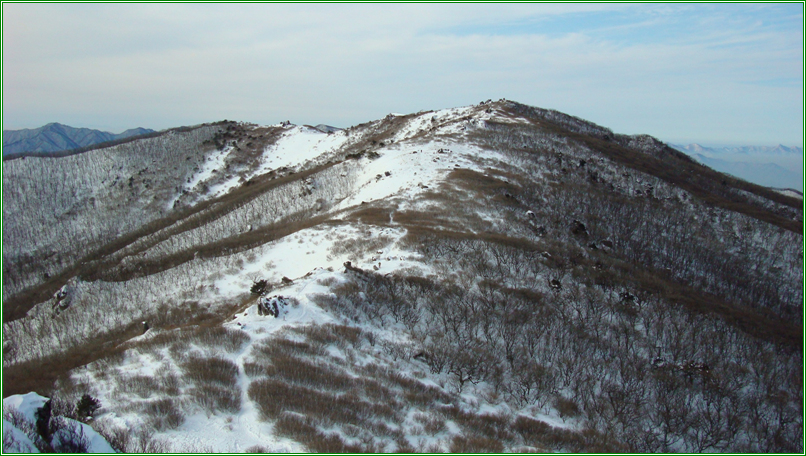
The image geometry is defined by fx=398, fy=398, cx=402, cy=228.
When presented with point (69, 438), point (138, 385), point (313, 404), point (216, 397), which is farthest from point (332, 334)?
point (69, 438)

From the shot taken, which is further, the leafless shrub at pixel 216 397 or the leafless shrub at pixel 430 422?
the leafless shrub at pixel 430 422

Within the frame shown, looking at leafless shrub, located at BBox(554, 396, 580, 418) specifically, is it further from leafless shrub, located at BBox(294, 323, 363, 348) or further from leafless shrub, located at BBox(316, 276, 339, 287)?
leafless shrub, located at BBox(316, 276, 339, 287)

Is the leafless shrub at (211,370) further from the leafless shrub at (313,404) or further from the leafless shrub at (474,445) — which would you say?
the leafless shrub at (474,445)

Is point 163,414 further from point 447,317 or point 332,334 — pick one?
point 447,317

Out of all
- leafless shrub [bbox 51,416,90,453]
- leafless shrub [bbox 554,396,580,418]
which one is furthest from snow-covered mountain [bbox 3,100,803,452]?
Answer: leafless shrub [bbox 51,416,90,453]

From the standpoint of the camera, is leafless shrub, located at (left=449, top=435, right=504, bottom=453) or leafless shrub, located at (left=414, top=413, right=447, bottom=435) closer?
leafless shrub, located at (left=449, top=435, right=504, bottom=453)

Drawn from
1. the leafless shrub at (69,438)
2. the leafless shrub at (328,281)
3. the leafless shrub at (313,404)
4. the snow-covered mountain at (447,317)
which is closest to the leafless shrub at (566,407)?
the snow-covered mountain at (447,317)

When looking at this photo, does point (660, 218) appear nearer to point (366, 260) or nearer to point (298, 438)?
point (366, 260)

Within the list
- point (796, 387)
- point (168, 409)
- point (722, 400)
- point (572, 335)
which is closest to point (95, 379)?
point (168, 409)
